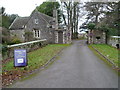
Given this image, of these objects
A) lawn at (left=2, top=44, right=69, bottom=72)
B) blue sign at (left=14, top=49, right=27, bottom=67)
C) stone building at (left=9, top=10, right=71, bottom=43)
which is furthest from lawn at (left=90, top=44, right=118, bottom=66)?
stone building at (left=9, top=10, right=71, bottom=43)

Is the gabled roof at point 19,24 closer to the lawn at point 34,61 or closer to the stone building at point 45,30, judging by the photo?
the stone building at point 45,30

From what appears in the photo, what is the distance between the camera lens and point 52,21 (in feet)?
88.2

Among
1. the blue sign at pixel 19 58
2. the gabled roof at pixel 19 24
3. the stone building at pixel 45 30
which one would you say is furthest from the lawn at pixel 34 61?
the gabled roof at pixel 19 24

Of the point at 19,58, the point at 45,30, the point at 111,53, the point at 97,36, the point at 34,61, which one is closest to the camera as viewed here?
the point at 19,58

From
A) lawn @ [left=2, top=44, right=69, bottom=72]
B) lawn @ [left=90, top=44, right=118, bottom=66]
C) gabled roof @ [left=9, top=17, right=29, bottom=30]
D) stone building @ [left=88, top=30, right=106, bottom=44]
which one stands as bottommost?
lawn @ [left=2, top=44, right=69, bottom=72]

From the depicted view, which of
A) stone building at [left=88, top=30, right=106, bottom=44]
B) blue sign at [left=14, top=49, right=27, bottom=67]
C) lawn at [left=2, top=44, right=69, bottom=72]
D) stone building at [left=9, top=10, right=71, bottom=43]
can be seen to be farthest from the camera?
stone building at [left=9, top=10, right=71, bottom=43]

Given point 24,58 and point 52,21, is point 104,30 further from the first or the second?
point 24,58

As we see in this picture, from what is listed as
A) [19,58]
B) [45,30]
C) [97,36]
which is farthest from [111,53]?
[45,30]

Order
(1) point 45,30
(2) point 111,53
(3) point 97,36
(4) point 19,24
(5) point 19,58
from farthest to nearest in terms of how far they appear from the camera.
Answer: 1. (4) point 19,24
2. (1) point 45,30
3. (3) point 97,36
4. (2) point 111,53
5. (5) point 19,58

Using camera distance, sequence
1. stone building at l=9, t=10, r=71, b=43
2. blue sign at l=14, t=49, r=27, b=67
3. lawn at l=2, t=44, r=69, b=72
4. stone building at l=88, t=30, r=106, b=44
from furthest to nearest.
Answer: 1. stone building at l=9, t=10, r=71, b=43
2. stone building at l=88, t=30, r=106, b=44
3. blue sign at l=14, t=49, r=27, b=67
4. lawn at l=2, t=44, r=69, b=72

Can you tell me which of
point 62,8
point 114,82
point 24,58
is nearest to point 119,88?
point 114,82

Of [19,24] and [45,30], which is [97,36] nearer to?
[45,30]

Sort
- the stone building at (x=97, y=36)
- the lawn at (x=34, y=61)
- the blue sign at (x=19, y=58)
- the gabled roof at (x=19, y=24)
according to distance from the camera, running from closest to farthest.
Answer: the lawn at (x=34, y=61) < the blue sign at (x=19, y=58) < the stone building at (x=97, y=36) < the gabled roof at (x=19, y=24)

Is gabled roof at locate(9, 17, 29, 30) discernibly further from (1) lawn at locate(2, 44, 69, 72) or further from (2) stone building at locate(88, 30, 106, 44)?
(1) lawn at locate(2, 44, 69, 72)
